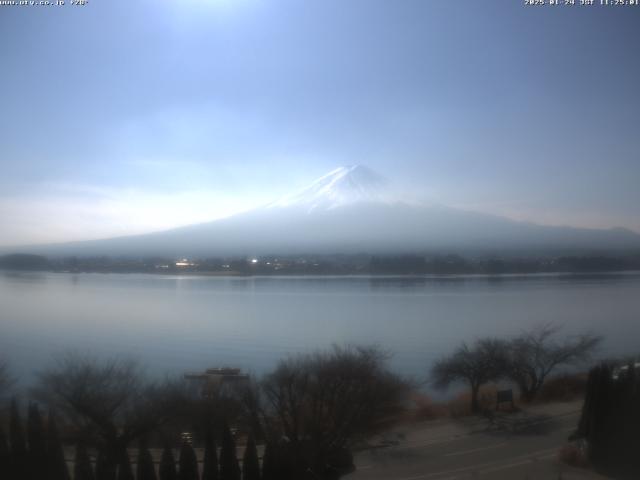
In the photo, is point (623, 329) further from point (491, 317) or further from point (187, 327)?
point (187, 327)

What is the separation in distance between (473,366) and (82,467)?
3.97 meters

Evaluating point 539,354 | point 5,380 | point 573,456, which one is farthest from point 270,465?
point 539,354

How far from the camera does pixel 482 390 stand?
529 centimetres

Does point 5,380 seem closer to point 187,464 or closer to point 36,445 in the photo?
point 36,445

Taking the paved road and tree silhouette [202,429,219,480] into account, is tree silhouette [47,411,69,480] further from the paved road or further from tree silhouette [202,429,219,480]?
the paved road

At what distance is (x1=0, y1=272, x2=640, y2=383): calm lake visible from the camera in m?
5.60

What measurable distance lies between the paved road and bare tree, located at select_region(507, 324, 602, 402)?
32.9 inches

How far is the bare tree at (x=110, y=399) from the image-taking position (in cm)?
367

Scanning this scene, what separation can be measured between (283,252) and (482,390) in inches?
227

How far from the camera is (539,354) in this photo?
574 centimetres

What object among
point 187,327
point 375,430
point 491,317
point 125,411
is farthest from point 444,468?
point 187,327

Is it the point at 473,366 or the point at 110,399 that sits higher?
the point at 110,399

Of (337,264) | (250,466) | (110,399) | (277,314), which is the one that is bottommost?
(250,466)

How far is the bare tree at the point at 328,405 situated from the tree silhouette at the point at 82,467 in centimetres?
134
